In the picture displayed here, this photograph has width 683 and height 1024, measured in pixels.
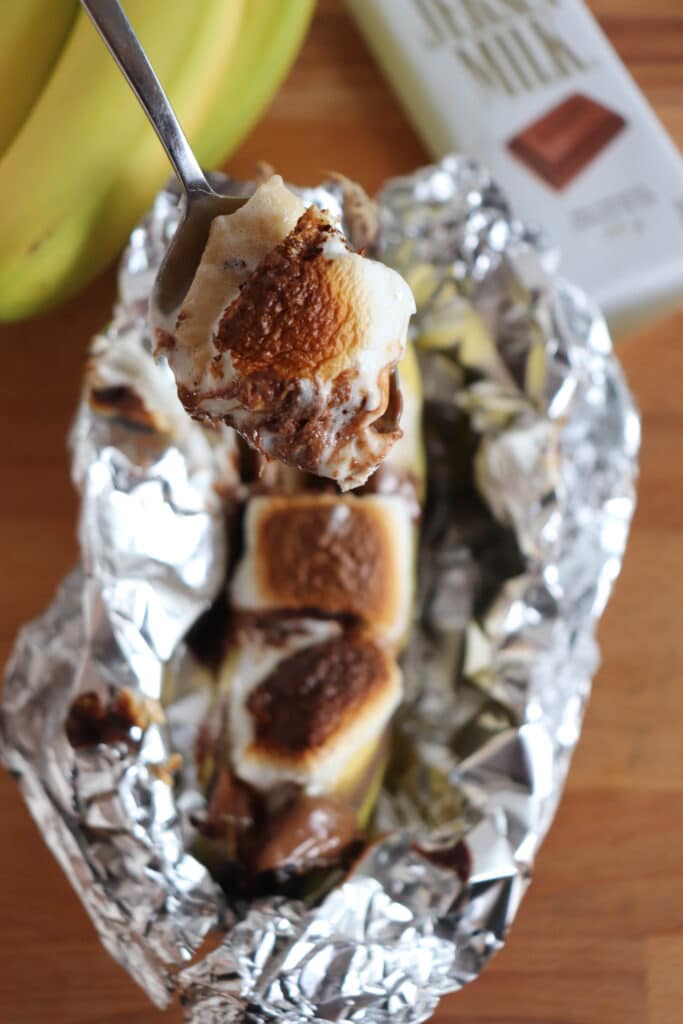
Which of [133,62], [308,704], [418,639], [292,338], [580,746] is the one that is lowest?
[580,746]

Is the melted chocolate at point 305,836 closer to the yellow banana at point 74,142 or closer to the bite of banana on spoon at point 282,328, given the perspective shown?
the bite of banana on spoon at point 282,328

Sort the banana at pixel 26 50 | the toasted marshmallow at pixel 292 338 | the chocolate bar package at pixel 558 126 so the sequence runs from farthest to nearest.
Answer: the chocolate bar package at pixel 558 126 → the banana at pixel 26 50 → the toasted marshmallow at pixel 292 338

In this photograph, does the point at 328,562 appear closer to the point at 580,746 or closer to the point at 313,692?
the point at 313,692

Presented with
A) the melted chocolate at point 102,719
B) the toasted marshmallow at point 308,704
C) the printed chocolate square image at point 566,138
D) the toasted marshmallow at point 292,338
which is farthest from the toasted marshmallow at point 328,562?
the printed chocolate square image at point 566,138

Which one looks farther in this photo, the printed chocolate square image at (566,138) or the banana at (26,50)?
the printed chocolate square image at (566,138)

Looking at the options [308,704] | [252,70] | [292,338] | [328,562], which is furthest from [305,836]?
[252,70]

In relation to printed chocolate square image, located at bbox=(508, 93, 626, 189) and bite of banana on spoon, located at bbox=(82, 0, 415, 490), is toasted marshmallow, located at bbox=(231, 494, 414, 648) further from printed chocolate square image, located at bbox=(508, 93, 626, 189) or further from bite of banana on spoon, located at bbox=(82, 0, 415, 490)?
printed chocolate square image, located at bbox=(508, 93, 626, 189)
